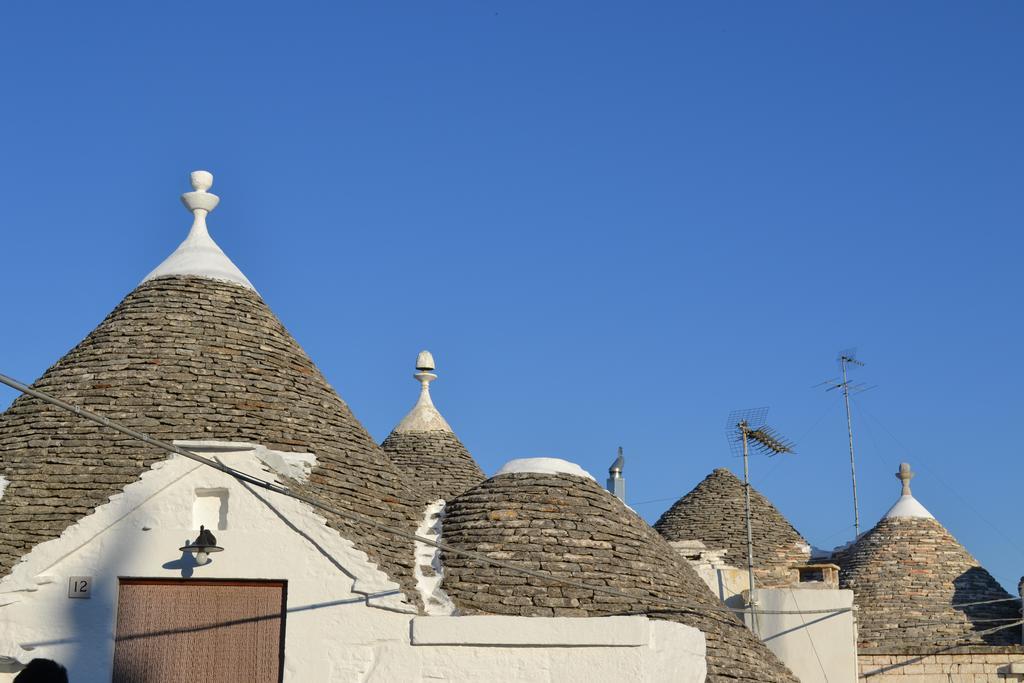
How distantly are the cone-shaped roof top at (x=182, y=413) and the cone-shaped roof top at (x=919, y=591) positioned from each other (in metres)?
12.6

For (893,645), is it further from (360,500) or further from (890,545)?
(360,500)

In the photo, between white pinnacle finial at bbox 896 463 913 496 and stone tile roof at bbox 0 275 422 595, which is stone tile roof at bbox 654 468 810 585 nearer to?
white pinnacle finial at bbox 896 463 913 496

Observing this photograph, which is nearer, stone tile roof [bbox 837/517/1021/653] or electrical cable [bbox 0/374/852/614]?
electrical cable [bbox 0/374/852/614]

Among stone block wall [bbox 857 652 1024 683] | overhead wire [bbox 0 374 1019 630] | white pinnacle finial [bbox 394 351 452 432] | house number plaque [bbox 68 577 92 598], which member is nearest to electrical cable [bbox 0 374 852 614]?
overhead wire [bbox 0 374 1019 630]

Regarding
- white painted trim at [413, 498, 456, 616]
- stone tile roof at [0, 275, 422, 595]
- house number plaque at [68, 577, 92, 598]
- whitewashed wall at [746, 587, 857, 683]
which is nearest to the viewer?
house number plaque at [68, 577, 92, 598]

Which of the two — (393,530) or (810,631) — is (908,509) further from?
(393,530)

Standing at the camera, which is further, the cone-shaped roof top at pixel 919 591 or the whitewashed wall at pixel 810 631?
the cone-shaped roof top at pixel 919 591

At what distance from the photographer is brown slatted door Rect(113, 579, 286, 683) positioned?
527 inches

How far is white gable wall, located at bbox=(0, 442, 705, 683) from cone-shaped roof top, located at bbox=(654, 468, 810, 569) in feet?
42.5

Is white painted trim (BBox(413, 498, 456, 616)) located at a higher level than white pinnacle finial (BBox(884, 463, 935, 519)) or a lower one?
lower

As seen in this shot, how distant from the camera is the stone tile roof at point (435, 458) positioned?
22.1 m

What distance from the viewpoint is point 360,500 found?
47.6ft

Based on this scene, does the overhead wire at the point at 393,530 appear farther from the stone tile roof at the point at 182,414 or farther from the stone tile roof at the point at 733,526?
the stone tile roof at the point at 733,526

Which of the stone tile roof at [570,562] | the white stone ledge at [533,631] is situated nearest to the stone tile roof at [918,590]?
the stone tile roof at [570,562]
